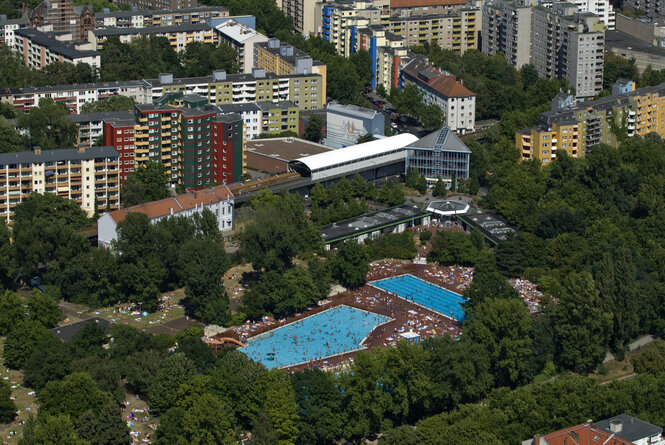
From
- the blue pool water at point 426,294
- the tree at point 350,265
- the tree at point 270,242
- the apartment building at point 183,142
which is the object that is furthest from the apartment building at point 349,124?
the tree at point 350,265

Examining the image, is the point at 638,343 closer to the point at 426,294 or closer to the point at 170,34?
the point at 426,294

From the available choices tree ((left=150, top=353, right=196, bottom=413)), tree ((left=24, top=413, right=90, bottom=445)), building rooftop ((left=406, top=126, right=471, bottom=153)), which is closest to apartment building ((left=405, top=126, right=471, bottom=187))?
building rooftop ((left=406, top=126, right=471, bottom=153))

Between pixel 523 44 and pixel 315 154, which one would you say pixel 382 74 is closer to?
pixel 523 44

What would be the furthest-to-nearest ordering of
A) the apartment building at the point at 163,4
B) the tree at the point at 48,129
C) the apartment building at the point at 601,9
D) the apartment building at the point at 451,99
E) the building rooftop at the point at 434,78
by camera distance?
the apartment building at the point at 163,4 → the apartment building at the point at 601,9 → the building rooftop at the point at 434,78 → the apartment building at the point at 451,99 → the tree at the point at 48,129

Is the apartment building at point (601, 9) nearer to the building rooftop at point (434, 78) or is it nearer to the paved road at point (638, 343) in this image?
the building rooftop at point (434, 78)

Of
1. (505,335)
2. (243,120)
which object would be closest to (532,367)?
(505,335)

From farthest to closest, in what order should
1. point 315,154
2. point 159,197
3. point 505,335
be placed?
point 315,154
point 159,197
point 505,335

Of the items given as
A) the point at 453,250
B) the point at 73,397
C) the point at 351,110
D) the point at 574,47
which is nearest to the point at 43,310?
the point at 73,397
